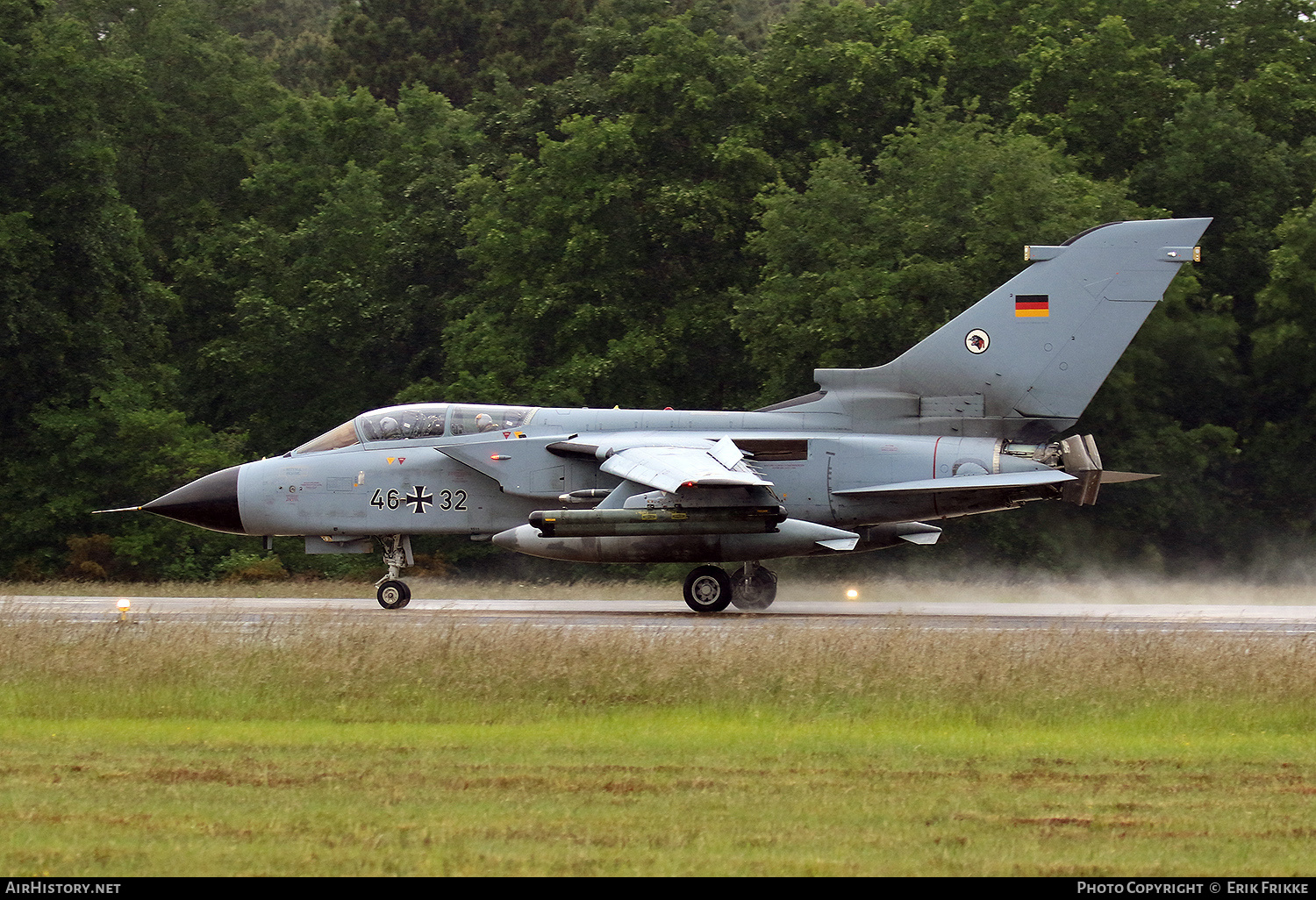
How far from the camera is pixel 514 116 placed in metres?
41.0

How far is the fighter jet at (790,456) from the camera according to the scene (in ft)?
64.3

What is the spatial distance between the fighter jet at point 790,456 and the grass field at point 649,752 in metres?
4.01

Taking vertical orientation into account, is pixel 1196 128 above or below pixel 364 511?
above

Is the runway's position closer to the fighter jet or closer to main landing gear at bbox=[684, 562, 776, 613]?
main landing gear at bbox=[684, 562, 776, 613]

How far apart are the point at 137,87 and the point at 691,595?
30.0 m

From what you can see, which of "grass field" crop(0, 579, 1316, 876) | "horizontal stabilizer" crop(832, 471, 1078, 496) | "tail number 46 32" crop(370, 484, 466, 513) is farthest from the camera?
"tail number 46 32" crop(370, 484, 466, 513)

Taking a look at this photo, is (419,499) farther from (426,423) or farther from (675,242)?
(675,242)

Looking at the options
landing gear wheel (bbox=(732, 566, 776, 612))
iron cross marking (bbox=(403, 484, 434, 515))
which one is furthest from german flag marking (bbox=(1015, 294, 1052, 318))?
iron cross marking (bbox=(403, 484, 434, 515))

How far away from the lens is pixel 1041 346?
20.5m

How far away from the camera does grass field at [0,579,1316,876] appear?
24.4ft

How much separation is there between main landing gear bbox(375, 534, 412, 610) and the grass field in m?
4.73

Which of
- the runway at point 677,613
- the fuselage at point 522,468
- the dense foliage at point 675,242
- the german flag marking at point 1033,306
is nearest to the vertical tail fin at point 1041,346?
the german flag marking at point 1033,306

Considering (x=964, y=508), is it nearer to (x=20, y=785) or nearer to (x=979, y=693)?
(x=979, y=693)

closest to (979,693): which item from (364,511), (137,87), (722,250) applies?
(364,511)
